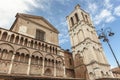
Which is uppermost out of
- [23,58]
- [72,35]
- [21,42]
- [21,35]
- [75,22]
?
[75,22]

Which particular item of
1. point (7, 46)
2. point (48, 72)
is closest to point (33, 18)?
point (7, 46)

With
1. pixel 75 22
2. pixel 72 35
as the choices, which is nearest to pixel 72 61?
pixel 72 35

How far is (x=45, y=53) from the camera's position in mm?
17781

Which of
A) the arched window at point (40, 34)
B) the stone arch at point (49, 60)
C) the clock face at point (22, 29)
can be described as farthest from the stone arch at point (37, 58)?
the clock face at point (22, 29)

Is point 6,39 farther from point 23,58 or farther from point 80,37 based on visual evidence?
point 80,37

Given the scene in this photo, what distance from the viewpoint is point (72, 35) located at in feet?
90.1

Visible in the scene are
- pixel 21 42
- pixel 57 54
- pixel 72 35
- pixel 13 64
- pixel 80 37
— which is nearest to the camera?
pixel 13 64

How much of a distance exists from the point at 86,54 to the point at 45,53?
8.66 meters

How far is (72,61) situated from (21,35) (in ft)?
39.4

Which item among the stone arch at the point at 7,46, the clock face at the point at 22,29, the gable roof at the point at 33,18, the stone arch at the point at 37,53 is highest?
the gable roof at the point at 33,18

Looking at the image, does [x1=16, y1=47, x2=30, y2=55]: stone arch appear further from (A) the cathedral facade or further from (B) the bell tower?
(B) the bell tower

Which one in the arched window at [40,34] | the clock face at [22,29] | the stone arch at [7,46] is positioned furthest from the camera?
the arched window at [40,34]

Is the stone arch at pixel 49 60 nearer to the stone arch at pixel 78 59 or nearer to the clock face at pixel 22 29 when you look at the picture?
the clock face at pixel 22 29

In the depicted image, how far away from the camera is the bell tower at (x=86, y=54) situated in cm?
1929
